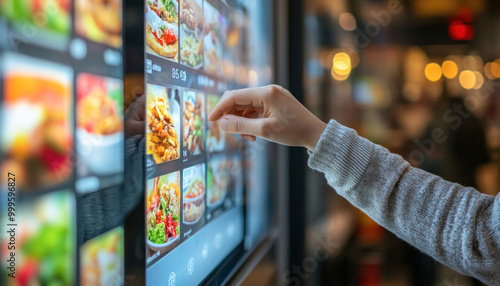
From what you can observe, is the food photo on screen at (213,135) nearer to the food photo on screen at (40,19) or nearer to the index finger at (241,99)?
the index finger at (241,99)

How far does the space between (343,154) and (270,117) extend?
18 cm

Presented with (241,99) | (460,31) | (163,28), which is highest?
(460,31)

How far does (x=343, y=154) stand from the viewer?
3.09 feet

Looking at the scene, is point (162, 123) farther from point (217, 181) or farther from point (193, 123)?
point (217, 181)

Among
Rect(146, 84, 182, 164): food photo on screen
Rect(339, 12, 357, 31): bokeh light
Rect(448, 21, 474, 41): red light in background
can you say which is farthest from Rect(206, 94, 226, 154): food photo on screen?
Rect(448, 21, 474, 41): red light in background

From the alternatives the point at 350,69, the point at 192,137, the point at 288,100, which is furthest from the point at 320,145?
the point at 350,69

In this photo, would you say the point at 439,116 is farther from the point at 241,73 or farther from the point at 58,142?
the point at 58,142

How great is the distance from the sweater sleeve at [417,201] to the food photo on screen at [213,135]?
0.30 metres

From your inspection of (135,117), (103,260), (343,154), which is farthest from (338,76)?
(103,260)

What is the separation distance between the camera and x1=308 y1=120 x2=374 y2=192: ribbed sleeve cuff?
0.95m

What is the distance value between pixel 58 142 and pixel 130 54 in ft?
0.72

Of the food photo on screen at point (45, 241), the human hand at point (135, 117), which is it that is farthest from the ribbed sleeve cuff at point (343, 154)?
the food photo on screen at point (45, 241)

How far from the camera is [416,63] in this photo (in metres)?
1.86

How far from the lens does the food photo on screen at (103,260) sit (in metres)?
0.59
